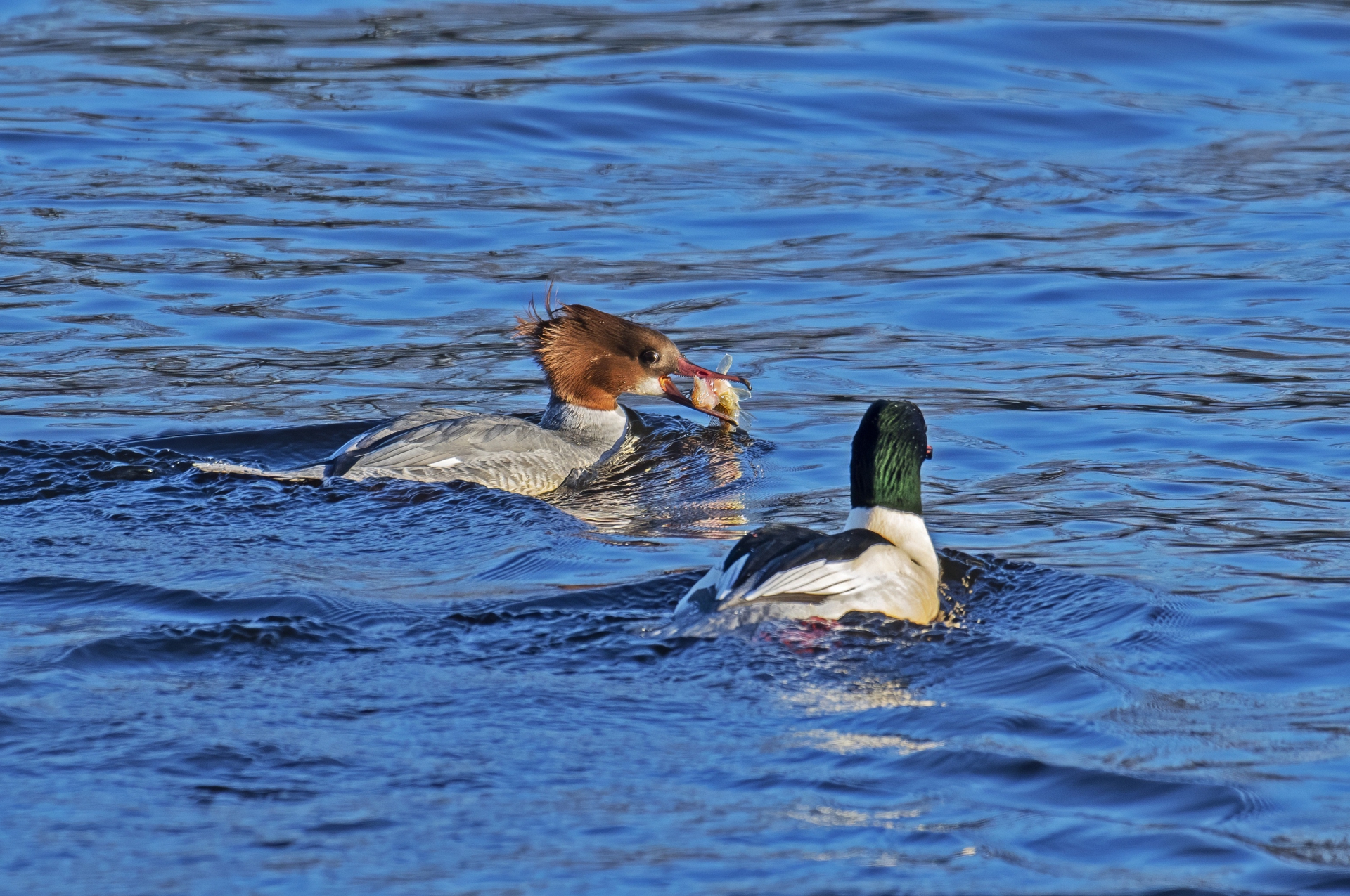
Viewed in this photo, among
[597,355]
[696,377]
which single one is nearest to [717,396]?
[696,377]

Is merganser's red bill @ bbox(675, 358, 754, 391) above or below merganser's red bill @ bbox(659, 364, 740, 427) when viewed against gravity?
above

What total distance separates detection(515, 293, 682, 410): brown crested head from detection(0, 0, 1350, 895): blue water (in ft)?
1.47

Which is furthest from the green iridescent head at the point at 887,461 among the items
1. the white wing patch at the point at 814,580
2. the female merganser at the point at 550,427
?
the female merganser at the point at 550,427

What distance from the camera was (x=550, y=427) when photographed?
10.2 meters

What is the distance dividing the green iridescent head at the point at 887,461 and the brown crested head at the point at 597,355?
3245mm

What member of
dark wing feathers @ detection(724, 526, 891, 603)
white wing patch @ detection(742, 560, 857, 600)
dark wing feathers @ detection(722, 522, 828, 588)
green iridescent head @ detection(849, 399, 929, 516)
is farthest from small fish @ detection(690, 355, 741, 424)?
white wing patch @ detection(742, 560, 857, 600)

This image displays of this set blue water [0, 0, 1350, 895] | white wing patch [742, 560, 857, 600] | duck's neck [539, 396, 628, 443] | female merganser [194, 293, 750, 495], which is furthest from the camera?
duck's neck [539, 396, 628, 443]

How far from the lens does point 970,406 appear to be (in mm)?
9984

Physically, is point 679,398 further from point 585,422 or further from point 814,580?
point 814,580

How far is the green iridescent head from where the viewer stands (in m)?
6.79

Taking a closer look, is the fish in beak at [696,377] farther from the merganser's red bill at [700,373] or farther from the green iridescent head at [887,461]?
the green iridescent head at [887,461]

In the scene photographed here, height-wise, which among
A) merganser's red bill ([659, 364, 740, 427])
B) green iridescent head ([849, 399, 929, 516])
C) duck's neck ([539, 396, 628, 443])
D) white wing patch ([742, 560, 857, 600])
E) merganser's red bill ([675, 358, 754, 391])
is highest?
green iridescent head ([849, 399, 929, 516])

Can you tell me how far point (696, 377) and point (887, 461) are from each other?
3.20m

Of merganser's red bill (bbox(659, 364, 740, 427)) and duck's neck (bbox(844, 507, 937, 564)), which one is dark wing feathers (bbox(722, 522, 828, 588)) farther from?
merganser's red bill (bbox(659, 364, 740, 427))
